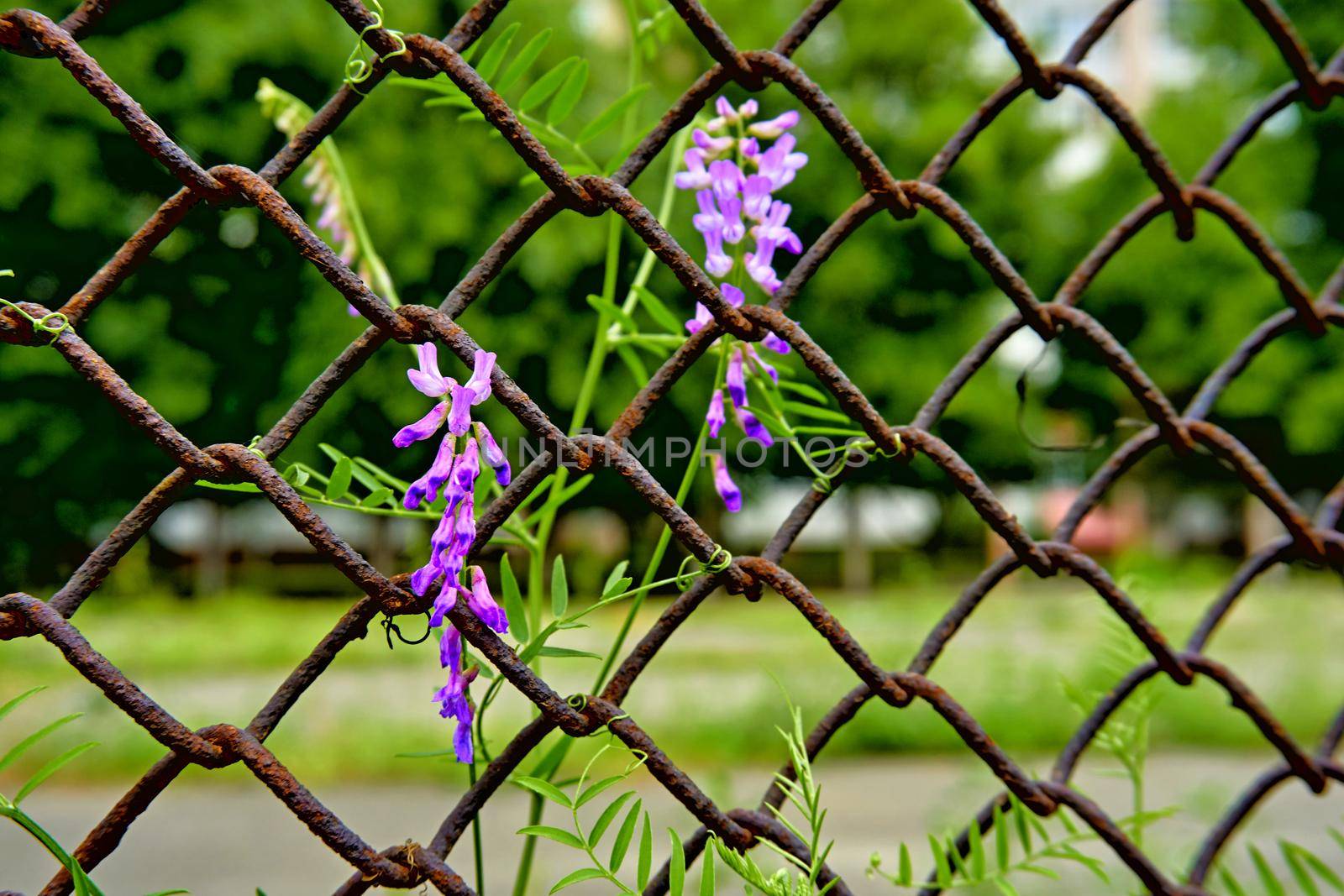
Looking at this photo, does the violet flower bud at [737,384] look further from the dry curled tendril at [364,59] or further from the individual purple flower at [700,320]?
the dry curled tendril at [364,59]

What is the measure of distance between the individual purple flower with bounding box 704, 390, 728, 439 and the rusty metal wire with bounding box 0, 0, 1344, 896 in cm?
3

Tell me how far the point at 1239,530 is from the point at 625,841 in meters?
13.8

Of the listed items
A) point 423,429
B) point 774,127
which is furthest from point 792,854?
point 774,127

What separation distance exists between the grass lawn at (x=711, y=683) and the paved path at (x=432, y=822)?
4.4 inches

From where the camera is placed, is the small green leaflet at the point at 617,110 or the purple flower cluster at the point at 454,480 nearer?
the purple flower cluster at the point at 454,480

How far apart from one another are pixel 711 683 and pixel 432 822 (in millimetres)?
1617

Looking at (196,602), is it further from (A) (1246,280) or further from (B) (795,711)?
(A) (1246,280)

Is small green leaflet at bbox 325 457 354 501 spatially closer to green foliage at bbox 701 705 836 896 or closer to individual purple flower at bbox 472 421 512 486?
individual purple flower at bbox 472 421 512 486

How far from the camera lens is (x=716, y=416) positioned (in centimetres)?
54

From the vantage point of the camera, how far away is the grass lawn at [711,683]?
3.32m

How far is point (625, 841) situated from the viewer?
49 cm

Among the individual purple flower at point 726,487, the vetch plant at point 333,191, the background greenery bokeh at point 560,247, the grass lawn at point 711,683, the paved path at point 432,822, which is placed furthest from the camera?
the background greenery bokeh at point 560,247

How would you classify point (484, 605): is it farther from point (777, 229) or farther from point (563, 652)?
point (777, 229)

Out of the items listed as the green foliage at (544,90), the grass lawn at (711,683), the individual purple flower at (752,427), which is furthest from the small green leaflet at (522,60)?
the grass lawn at (711,683)
